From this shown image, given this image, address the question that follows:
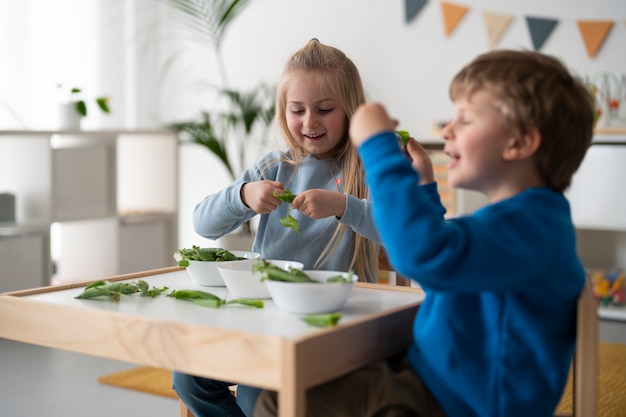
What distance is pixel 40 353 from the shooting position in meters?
3.17

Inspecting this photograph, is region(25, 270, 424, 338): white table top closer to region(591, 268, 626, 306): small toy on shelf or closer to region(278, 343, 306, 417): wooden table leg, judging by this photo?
region(278, 343, 306, 417): wooden table leg

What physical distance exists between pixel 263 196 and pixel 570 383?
157cm

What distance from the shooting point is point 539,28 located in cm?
413

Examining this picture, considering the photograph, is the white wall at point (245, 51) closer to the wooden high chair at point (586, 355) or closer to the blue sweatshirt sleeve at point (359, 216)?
the blue sweatshirt sleeve at point (359, 216)

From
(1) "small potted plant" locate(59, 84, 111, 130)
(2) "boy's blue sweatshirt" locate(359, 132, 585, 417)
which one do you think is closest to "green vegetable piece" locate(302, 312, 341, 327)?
(2) "boy's blue sweatshirt" locate(359, 132, 585, 417)

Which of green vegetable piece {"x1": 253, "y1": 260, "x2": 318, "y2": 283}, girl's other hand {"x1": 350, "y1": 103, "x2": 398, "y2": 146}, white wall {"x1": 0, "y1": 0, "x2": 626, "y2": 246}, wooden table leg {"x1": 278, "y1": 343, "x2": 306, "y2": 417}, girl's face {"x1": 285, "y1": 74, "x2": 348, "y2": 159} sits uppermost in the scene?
white wall {"x1": 0, "y1": 0, "x2": 626, "y2": 246}

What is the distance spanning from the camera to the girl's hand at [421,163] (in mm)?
1512

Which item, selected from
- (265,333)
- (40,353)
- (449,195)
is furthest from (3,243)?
(265,333)

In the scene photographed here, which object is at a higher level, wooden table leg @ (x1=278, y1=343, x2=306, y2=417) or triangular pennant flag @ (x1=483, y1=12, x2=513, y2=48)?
triangular pennant flag @ (x1=483, y1=12, x2=513, y2=48)

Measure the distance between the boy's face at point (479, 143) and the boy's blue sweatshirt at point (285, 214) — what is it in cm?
52

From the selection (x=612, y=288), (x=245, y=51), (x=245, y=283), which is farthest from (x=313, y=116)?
(x=245, y=51)

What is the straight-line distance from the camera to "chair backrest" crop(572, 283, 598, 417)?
115cm

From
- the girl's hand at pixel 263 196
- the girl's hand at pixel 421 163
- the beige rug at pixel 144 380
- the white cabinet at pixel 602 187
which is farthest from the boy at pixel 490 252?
the white cabinet at pixel 602 187

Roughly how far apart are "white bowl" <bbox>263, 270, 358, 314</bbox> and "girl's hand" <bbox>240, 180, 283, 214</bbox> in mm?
438
